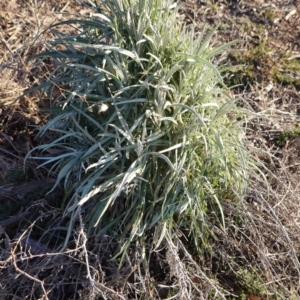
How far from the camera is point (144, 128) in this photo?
9.73 ft

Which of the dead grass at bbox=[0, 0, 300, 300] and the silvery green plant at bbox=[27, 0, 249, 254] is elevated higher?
the silvery green plant at bbox=[27, 0, 249, 254]

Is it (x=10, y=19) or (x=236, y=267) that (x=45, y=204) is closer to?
(x=236, y=267)

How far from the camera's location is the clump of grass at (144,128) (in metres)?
3.00

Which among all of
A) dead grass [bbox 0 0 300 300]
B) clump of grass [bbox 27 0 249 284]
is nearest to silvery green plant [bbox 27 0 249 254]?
clump of grass [bbox 27 0 249 284]

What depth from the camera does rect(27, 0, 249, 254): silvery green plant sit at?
3.00 metres

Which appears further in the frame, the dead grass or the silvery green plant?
the dead grass

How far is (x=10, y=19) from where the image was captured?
185 inches

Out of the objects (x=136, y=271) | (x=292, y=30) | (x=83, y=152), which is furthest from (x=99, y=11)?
(x=292, y=30)

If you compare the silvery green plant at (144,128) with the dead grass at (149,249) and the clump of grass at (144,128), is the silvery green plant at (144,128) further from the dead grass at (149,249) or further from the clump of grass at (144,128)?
the dead grass at (149,249)

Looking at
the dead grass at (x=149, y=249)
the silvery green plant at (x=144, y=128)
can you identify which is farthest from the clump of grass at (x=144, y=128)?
the dead grass at (x=149, y=249)

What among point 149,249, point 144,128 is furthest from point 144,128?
point 149,249

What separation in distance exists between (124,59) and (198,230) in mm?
1009

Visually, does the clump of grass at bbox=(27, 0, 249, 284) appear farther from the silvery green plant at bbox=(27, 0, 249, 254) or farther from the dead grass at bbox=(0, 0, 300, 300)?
the dead grass at bbox=(0, 0, 300, 300)

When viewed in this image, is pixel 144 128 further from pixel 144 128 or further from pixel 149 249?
pixel 149 249
